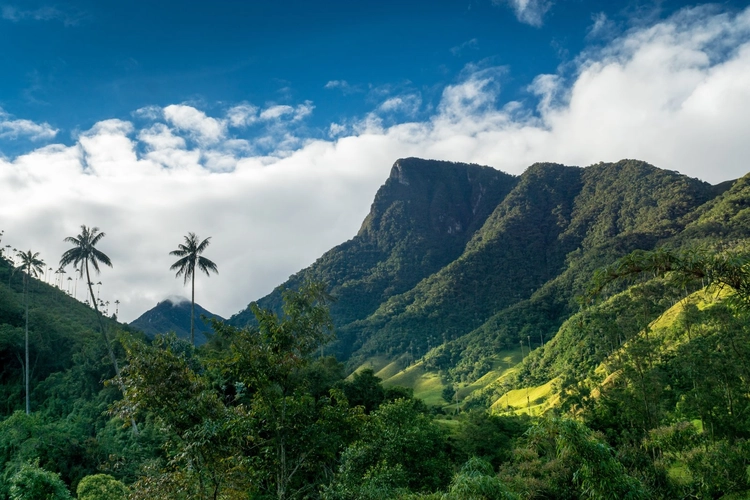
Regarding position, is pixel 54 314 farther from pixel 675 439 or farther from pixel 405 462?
pixel 675 439

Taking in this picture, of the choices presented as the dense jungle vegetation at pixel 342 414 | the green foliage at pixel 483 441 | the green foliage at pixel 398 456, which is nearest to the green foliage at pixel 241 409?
the dense jungle vegetation at pixel 342 414

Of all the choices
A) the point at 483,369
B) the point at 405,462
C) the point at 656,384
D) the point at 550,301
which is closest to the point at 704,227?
the point at 550,301

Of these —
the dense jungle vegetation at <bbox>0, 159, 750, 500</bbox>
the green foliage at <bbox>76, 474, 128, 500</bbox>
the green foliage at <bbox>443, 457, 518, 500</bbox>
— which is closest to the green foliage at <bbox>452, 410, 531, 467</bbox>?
the dense jungle vegetation at <bbox>0, 159, 750, 500</bbox>

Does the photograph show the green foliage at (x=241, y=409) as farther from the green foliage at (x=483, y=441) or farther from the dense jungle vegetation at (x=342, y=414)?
the green foliage at (x=483, y=441)

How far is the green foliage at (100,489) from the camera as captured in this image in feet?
77.2

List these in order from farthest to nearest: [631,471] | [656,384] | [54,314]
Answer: [54,314]
[656,384]
[631,471]

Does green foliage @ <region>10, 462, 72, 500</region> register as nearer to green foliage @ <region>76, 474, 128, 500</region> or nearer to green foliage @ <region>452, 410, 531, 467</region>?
green foliage @ <region>76, 474, 128, 500</region>

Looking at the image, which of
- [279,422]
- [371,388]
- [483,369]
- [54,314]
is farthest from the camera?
[483,369]

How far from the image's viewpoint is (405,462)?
2162cm

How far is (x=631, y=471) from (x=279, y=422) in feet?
37.6

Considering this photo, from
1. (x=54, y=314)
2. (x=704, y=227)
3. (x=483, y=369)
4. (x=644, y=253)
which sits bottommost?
(x=483, y=369)

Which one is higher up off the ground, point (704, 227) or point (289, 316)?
point (704, 227)

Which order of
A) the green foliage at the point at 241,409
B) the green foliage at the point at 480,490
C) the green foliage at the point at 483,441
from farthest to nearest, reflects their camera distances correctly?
1. the green foliage at the point at 483,441
2. the green foliage at the point at 241,409
3. the green foliage at the point at 480,490

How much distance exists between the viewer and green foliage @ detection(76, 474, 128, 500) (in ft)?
77.2
